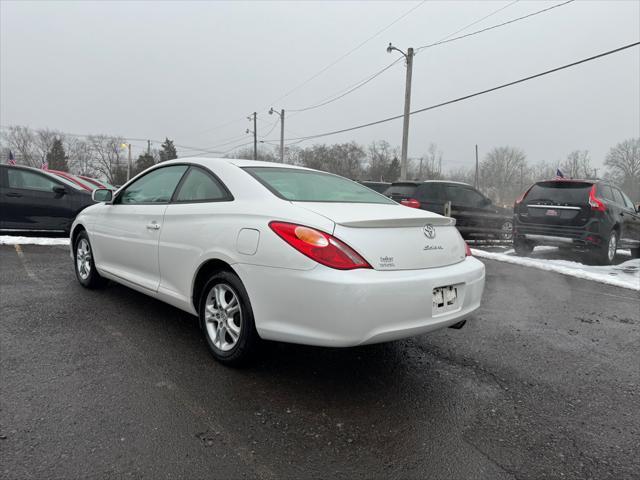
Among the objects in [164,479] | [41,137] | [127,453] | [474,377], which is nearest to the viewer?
[164,479]

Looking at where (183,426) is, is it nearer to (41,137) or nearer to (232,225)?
(232,225)

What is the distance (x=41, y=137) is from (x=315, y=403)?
84036 mm

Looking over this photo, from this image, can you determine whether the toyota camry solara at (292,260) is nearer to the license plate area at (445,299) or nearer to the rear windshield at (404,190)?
the license plate area at (445,299)

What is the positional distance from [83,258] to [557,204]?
26.4 ft

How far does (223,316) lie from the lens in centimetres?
287

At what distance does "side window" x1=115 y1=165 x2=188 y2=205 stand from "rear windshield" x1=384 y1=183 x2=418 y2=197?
6.92 meters

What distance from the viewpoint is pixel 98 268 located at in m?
4.41

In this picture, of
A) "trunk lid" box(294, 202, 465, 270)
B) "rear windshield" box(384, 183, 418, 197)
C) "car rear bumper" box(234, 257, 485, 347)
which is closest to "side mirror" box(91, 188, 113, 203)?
"car rear bumper" box(234, 257, 485, 347)

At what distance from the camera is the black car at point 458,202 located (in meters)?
9.80

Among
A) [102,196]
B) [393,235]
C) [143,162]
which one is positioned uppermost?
[143,162]

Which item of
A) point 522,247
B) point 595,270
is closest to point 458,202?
point 522,247

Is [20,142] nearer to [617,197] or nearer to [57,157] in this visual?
[57,157]

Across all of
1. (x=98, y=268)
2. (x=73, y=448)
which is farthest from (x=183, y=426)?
(x=98, y=268)

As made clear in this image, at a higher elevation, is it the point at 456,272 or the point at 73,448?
the point at 456,272
